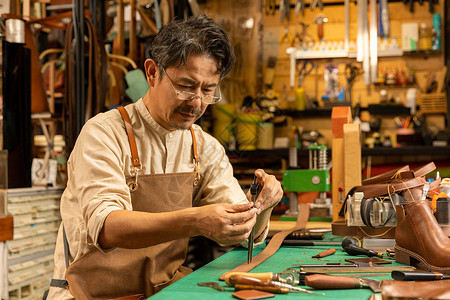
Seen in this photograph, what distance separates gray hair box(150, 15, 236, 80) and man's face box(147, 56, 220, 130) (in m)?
0.03

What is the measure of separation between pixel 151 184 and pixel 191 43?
0.55 metres

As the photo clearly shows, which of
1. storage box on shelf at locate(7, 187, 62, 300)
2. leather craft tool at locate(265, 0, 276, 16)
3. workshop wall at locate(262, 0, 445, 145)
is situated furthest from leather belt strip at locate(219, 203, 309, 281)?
leather craft tool at locate(265, 0, 276, 16)

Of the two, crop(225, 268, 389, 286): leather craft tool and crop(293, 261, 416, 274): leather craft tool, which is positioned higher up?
crop(225, 268, 389, 286): leather craft tool

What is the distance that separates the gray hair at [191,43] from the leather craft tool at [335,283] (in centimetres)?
95

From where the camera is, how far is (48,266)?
13.0ft

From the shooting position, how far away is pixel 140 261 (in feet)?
6.17

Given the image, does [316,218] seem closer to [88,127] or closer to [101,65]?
[88,127]

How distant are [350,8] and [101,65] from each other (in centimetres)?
399

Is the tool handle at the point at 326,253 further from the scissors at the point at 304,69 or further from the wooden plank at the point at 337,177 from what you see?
the scissors at the point at 304,69

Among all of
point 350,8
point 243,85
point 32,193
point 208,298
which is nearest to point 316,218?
point 208,298

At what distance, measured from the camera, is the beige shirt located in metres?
1.68

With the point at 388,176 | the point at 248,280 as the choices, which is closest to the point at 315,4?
the point at 388,176

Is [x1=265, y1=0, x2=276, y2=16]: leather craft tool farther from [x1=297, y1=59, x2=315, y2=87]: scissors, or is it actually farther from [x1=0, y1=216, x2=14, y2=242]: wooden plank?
[x1=0, y1=216, x2=14, y2=242]: wooden plank

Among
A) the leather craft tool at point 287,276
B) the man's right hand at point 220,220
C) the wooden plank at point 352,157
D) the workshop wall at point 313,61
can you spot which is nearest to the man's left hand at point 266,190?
the man's right hand at point 220,220
